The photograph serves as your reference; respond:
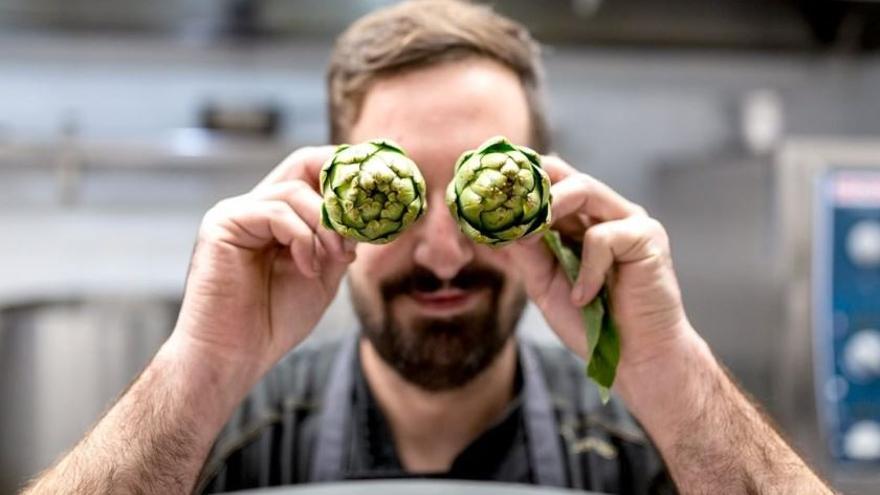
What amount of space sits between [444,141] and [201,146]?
1308mm

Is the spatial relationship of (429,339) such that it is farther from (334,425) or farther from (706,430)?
(706,430)

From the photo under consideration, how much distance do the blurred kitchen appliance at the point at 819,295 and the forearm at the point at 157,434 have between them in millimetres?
1365

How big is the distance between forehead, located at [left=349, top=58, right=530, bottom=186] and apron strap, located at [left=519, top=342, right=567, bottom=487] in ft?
1.17

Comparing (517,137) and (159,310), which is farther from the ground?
(517,137)

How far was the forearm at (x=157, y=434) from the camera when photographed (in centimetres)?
91

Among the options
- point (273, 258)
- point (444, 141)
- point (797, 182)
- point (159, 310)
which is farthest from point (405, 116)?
point (797, 182)

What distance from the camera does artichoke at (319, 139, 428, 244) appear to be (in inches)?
25.7

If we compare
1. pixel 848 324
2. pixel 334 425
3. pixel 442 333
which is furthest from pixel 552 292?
pixel 848 324

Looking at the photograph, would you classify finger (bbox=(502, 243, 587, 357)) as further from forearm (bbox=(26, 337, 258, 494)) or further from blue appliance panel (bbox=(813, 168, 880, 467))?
blue appliance panel (bbox=(813, 168, 880, 467))

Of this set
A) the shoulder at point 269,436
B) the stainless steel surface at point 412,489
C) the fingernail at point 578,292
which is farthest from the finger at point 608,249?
the shoulder at point 269,436

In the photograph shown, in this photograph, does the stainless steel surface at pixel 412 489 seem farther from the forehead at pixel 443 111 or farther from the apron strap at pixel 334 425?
the apron strap at pixel 334 425

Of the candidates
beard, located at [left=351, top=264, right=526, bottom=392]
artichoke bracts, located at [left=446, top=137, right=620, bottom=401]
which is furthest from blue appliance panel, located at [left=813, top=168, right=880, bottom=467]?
artichoke bracts, located at [left=446, top=137, right=620, bottom=401]

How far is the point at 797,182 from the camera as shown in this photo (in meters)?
1.94

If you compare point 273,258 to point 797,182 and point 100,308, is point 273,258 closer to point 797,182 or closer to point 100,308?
point 100,308
